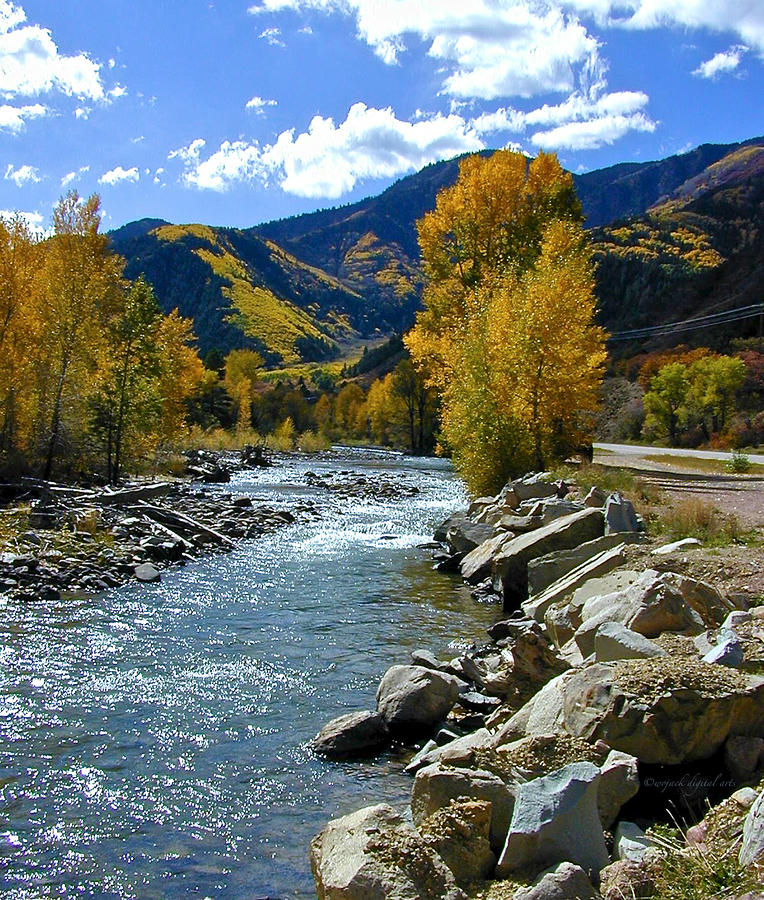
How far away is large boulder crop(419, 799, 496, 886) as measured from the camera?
474cm

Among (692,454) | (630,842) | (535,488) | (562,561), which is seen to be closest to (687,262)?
(692,454)

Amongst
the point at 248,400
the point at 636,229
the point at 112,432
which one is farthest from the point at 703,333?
the point at 112,432

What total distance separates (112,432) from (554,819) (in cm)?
2944

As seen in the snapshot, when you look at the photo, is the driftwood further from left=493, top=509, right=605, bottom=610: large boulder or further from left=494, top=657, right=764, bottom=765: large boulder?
left=494, top=657, right=764, bottom=765: large boulder

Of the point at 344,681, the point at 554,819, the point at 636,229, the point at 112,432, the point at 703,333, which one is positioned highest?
the point at 636,229

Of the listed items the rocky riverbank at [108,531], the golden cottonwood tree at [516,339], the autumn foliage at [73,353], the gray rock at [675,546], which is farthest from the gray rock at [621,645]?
the autumn foliage at [73,353]

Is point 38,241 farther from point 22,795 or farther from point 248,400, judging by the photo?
point 248,400

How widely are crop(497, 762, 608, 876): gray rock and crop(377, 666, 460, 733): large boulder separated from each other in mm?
Result: 4230

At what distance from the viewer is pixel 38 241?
2823cm

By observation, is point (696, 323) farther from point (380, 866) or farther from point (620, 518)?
point (380, 866)

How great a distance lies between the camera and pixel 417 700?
29.5 feet

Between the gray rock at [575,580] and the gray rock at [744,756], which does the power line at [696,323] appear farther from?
the gray rock at [744,756]

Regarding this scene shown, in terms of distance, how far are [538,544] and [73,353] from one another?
21100 mm

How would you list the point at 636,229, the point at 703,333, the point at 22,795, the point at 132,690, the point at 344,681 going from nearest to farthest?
the point at 22,795 < the point at 132,690 < the point at 344,681 < the point at 703,333 < the point at 636,229
